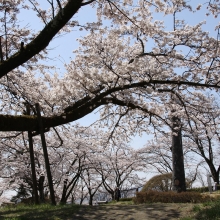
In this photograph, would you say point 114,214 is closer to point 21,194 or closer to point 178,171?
point 178,171

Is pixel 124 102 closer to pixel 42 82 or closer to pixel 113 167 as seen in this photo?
pixel 42 82

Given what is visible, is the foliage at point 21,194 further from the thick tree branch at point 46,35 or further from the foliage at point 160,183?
the thick tree branch at point 46,35

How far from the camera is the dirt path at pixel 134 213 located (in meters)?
5.85

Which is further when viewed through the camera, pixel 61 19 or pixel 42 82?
pixel 42 82

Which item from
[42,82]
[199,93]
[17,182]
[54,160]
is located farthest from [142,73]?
[17,182]

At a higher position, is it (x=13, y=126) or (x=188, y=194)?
(x=13, y=126)

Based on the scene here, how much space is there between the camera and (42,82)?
1322 cm

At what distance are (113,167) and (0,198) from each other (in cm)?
1234

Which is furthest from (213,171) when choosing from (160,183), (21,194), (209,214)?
(209,214)

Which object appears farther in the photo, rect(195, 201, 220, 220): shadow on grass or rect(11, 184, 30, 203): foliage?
rect(11, 184, 30, 203): foliage

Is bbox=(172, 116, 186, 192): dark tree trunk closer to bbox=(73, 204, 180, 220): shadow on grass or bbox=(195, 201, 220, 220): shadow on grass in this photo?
bbox=(73, 204, 180, 220): shadow on grass

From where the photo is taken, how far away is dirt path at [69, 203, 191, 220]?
19.2ft

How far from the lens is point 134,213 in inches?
243

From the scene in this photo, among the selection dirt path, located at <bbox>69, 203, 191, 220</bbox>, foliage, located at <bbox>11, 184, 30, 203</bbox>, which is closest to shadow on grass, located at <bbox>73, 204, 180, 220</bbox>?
dirt path, located at <bbox>69, 203, 191, 220</bbox>
